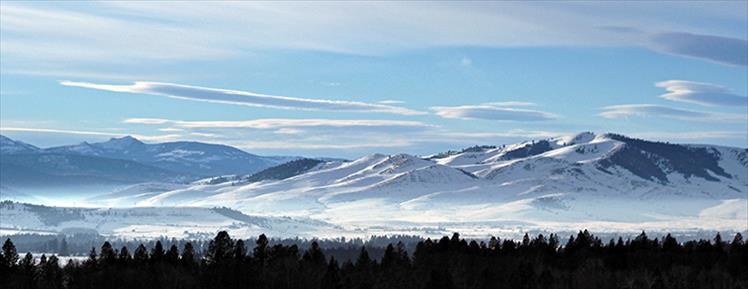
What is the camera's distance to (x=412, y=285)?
169625mm

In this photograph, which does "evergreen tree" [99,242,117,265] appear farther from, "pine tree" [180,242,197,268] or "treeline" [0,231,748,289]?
"pine tree" [180,242,197,268]

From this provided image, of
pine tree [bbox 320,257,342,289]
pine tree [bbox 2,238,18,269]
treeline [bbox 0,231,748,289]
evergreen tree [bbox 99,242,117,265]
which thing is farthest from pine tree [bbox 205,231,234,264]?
pine tree [bbox 2,238,18,269]

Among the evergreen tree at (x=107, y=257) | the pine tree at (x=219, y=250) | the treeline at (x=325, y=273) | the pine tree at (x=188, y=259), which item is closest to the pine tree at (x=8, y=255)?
the treeline at (x=325, y=273)

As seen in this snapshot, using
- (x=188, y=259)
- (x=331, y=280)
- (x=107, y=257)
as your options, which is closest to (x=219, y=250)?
(x=188, y=259)

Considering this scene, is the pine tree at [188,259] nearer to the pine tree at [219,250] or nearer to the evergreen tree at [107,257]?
the pine tree at [219,250]

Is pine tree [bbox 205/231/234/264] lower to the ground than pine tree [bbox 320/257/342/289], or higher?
higher

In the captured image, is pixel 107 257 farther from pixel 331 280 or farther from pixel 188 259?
pixel 331 280

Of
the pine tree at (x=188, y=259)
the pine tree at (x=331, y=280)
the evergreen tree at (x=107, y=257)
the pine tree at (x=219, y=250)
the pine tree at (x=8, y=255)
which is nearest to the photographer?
the pine tree at (x=331, y=280)

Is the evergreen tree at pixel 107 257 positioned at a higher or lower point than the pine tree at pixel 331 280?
higher

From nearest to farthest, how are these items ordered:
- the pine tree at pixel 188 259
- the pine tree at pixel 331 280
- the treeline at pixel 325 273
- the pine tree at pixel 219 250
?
the pine tree at pixel 331 280, the treeline at pixel 325 273, the pine tree at pixel 219 250, the pine tree at pixel 188 259

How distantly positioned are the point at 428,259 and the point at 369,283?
33.4m

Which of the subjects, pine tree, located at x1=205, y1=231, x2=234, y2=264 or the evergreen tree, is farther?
the evergreen tree

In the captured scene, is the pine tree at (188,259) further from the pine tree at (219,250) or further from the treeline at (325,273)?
the pine tree at (219,250)

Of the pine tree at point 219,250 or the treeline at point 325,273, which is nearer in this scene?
the treeline at point 325,273
